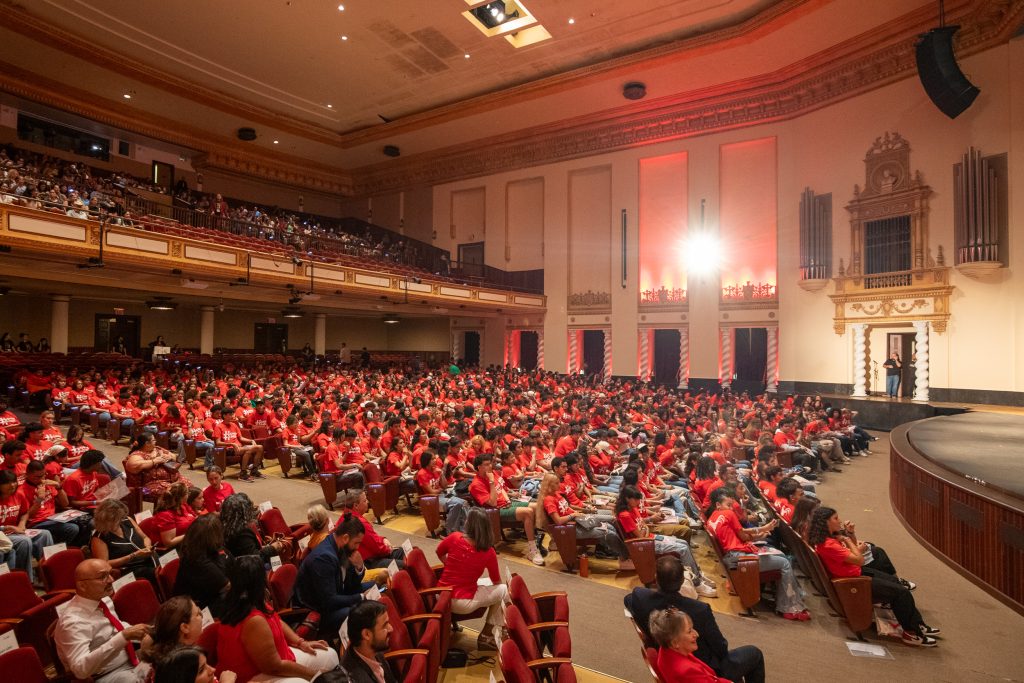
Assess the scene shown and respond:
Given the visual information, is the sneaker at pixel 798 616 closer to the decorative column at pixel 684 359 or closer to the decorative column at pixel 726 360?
the decorative column at pixel 726 360

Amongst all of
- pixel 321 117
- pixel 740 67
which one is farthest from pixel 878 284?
pixel 321 117

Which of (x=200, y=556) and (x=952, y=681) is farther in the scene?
(x=952, y=681)

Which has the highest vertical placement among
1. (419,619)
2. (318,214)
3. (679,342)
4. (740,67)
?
(740,67)

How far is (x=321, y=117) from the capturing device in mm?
21734

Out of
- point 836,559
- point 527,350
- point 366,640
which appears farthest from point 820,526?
point 527,350

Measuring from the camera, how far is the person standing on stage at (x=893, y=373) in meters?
14.1

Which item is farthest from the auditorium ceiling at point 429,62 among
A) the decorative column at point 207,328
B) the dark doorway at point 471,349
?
the dark doorway at point 471,349

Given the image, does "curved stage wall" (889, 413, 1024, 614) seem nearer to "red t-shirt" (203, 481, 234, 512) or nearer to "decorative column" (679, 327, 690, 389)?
"red t-shirt" (203, 481, 234, 512)

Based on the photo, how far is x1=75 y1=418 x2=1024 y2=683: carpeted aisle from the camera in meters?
3.62

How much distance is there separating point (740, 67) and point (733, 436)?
12.5m

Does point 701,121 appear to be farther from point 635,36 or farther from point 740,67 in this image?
point 635,36

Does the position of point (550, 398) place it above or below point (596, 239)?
below

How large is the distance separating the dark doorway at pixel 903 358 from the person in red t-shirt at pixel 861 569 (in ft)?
40.5

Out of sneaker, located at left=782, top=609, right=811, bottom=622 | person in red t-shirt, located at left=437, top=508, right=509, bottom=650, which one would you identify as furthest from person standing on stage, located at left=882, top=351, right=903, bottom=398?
person in red t-shirt, located at left=437, top=508, right=509, bottom=650
